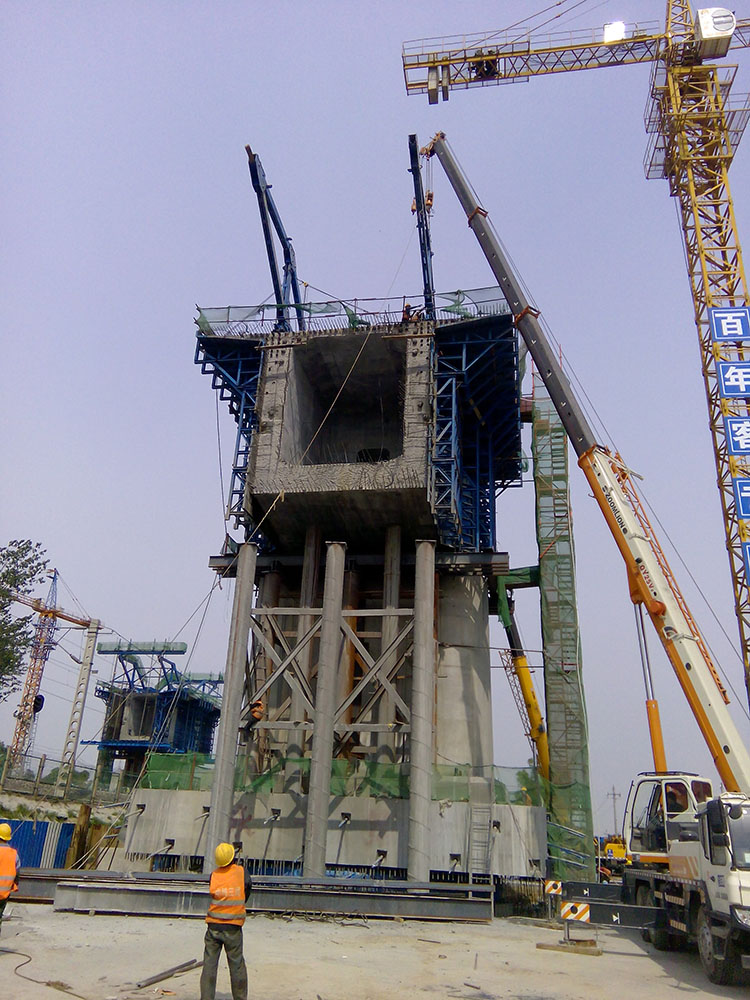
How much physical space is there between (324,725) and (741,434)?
18.3 m

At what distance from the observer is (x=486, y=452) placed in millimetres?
37500

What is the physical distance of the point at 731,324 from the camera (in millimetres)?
31453

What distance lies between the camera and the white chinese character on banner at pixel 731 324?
31.3 meters

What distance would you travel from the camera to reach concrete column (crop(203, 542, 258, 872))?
25.0 metres

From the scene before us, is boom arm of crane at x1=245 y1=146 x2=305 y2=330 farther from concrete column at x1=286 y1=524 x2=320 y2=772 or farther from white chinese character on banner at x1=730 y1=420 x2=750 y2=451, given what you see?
white chinese character on banner at x1=730 y1=420 x2=750 y2=451

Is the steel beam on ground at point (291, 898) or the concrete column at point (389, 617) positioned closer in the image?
the steel beam on ground at point (291, 898)

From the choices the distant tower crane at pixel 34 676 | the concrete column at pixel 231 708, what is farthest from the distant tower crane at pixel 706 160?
the distant tower crane at pixel 34 676

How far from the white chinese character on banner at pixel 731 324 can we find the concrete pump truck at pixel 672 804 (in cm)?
774

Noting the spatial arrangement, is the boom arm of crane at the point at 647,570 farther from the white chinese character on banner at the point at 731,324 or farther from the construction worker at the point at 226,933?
the construction worker at the point at 226,933

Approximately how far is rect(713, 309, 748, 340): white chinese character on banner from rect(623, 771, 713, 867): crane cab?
19243mm

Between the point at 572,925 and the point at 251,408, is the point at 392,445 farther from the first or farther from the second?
the point at 572,925

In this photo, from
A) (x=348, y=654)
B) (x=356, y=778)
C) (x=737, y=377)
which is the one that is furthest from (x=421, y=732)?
(x=737, y=377)

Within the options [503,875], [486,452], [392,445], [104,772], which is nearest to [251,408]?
[392,445]

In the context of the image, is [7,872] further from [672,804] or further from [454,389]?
[454,389]
